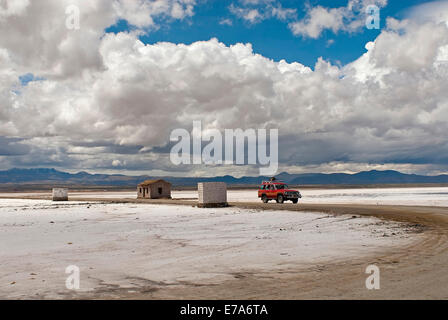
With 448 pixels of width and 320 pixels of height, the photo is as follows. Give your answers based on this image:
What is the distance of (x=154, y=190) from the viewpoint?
60.5m

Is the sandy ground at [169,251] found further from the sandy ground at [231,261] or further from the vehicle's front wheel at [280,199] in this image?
the vehicle's front wheel at [280,199]

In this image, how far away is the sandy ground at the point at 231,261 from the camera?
853cm

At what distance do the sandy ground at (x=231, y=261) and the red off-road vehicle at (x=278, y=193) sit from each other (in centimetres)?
2016

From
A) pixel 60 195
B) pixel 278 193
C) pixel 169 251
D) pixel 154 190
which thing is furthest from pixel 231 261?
pixel 60 195

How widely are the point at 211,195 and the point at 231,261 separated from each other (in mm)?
25192

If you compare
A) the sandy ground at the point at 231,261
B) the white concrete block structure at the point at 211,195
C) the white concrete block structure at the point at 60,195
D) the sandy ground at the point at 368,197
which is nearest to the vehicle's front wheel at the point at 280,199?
the white concrete block structure at the point at 211,195

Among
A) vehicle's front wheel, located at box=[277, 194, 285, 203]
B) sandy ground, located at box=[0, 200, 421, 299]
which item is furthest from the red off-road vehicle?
sandy ground, located at box=[0, 200, 421, 299]

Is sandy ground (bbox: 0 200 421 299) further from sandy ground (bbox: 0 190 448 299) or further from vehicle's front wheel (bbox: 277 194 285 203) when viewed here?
vehicle's front wheel (bbox: 277 194 285 203)

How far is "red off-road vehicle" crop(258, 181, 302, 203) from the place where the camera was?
4188 cm

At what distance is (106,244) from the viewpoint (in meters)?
16.0

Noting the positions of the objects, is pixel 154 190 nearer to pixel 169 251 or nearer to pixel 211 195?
pixel 211 195

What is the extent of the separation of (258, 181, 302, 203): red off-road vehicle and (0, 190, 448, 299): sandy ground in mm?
20164
